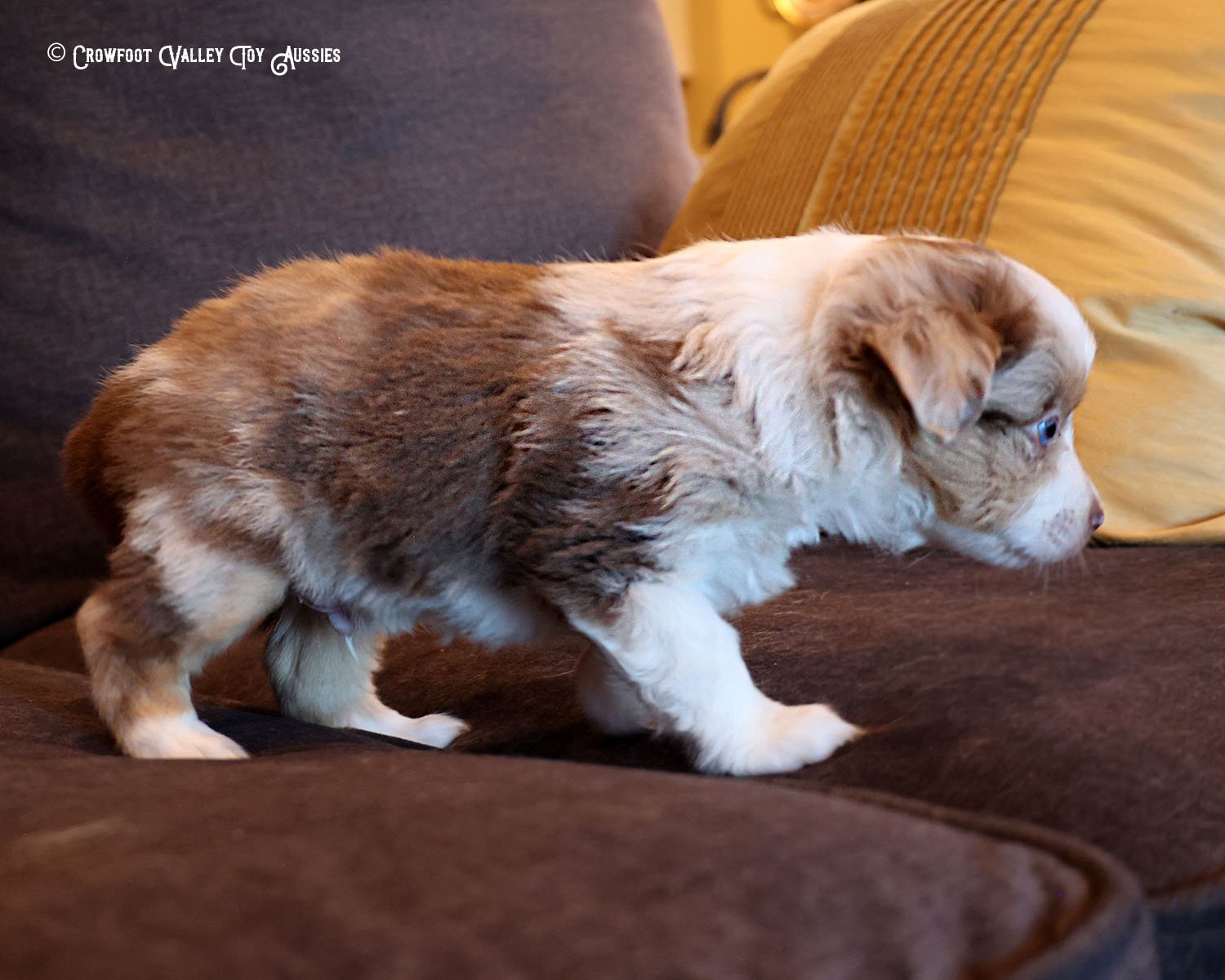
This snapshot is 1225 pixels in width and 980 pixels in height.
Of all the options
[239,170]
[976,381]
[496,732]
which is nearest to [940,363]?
[976,381]

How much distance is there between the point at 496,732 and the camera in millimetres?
1352

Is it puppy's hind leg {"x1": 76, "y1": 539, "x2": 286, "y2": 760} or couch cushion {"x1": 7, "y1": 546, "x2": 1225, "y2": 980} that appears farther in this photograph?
Answer: puppy's hind leg {"x1": 76, "y1": 539, "x2": 286, "y2": 760}

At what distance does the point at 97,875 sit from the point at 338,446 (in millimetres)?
540

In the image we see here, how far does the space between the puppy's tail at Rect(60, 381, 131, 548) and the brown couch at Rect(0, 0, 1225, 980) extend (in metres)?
0.24

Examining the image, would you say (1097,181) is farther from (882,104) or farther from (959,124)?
(882,104)

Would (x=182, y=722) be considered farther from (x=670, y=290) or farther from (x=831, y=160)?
(x=831, y=160)

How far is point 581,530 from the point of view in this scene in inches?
47.7

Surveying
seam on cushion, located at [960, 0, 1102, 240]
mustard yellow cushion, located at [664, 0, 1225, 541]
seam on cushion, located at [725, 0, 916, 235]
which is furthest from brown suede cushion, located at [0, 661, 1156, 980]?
seam on cushion, located at [725, 0, 916, 235]

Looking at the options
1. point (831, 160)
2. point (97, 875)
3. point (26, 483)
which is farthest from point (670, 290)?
point (26, 483)

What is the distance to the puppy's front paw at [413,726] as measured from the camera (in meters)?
1.38

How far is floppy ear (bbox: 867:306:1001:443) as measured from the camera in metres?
1.15

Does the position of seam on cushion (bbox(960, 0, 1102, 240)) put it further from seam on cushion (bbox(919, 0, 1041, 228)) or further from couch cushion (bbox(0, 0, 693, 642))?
couch cushion (bbox(0, 0, 693, 642))

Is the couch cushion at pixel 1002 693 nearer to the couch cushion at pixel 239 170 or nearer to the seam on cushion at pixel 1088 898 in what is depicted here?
the seam on cushion at pixel 1088 898

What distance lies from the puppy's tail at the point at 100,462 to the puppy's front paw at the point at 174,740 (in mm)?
217
